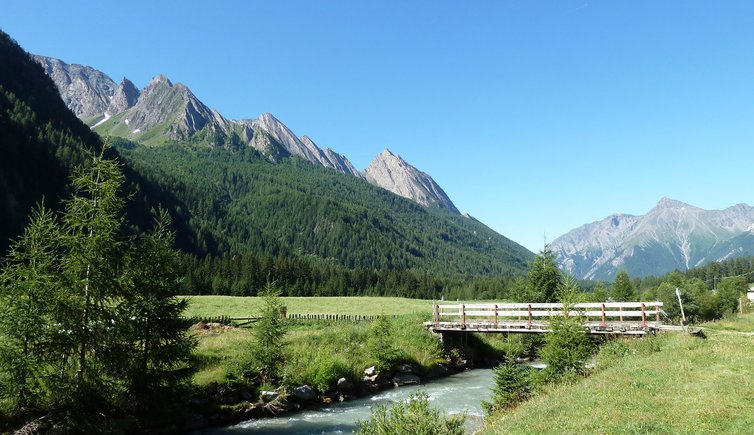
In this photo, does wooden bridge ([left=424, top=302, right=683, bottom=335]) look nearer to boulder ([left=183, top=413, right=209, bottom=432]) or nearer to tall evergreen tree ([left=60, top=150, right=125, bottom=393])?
boulder ([left=183, top=413, right=209, bottom=432])

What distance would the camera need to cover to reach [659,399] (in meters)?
13.4

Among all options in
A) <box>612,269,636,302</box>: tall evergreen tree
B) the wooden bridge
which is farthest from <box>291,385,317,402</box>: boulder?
<box>612,269,636,302</box>: tall evergreen tree

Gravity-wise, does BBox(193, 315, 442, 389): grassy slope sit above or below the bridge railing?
below

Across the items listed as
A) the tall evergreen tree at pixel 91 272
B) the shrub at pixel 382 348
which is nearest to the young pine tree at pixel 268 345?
the shrub at pixel 382 348

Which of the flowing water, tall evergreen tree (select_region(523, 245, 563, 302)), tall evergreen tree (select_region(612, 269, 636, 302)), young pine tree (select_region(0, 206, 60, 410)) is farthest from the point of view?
tall evergreen tree (select_region(612, 269, 636, 302))

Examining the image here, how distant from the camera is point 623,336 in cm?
2736

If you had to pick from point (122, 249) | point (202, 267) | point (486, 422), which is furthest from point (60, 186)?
point (486, 422)

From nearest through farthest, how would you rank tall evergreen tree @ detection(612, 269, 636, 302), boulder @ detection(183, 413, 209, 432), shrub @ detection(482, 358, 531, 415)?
shrub @ detection(482, 358, 531, 415) → boulder @ detection(183, 413, 209, 432) → tall evergreen tree @ detection(612, 269, 636, 302)

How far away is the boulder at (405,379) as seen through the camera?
105ft

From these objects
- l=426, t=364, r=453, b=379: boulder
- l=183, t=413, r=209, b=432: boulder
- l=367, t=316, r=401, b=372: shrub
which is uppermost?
l=367, t=316, r=401, b=372: shrub

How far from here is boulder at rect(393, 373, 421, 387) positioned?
32025 millimetres

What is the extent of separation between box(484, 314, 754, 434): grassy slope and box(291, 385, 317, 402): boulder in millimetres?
12532

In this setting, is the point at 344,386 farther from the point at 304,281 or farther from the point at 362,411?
the point at 304,281

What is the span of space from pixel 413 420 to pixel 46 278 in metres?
14.4
